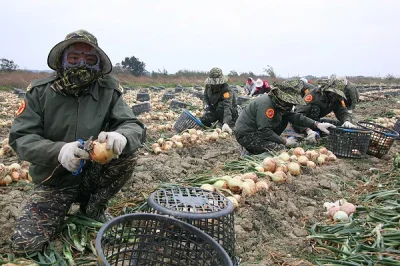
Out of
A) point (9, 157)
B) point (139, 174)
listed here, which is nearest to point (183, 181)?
point (139, 174)

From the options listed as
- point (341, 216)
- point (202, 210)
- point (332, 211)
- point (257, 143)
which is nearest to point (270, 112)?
point (257, 143)

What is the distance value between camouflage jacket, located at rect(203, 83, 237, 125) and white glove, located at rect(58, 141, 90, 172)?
458cm

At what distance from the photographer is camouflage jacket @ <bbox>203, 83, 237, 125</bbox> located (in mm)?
6500

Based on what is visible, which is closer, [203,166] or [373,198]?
[373,198]

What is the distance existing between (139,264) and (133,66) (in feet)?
93.6

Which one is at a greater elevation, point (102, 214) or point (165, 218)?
point (165, 218)

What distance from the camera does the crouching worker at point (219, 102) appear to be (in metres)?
6.35

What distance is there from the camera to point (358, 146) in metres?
4.64

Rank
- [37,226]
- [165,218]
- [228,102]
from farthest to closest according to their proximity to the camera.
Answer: [228,102], [37,226], [165,218]

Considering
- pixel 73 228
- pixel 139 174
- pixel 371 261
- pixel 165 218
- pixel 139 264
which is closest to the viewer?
pixel 165 218

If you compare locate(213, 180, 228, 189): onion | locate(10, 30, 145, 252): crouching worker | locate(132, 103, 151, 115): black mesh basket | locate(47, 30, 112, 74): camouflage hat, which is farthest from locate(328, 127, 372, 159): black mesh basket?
locate(132, 103, 151, 115): black mesh basket

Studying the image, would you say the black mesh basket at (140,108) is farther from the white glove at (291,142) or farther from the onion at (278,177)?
the onion at (278,177)

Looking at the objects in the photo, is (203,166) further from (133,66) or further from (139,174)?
(133,66)

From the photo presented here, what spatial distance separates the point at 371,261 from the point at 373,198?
130 cm
